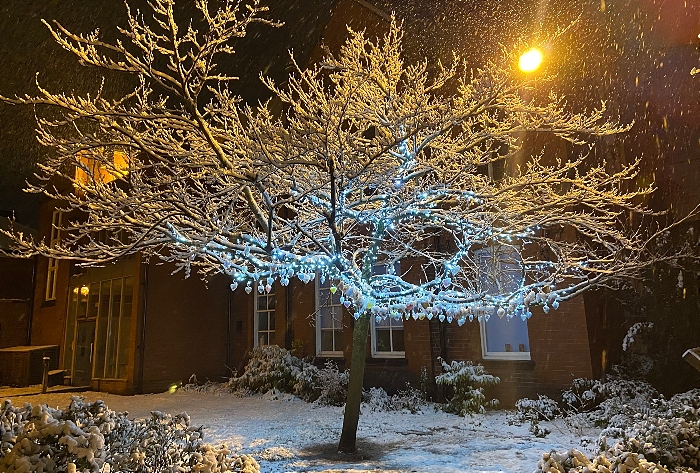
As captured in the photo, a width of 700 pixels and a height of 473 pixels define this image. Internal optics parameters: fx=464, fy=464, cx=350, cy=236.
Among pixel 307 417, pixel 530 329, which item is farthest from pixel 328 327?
pixel 530 329

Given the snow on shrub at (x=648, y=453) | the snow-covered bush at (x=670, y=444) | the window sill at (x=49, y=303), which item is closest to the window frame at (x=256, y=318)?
the window sill at (x=49, y=303)

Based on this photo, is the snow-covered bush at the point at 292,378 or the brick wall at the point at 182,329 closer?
the snow-covered bush at the point at 292,378

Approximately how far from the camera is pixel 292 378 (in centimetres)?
1267

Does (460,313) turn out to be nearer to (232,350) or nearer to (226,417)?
(226,417)

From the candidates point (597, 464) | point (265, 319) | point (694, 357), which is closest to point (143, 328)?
point (265, 319)

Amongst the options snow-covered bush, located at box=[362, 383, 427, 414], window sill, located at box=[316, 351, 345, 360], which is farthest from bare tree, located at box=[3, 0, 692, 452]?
window sill, located at box=[316, 351, 345, 360]

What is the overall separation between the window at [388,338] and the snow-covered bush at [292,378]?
1166mm

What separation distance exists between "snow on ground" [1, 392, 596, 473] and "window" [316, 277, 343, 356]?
2110 millimetres

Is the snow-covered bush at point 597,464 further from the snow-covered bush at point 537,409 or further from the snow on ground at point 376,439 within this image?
the snow-covered bush at point 537,409

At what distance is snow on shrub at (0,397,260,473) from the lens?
3252 millimetres

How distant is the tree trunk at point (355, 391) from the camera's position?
7.08 meters

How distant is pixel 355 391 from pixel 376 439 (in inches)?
49.2

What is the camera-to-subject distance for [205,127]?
5.03 meters

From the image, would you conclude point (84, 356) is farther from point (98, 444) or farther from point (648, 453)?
point (648, 453)
